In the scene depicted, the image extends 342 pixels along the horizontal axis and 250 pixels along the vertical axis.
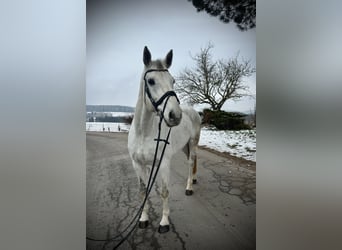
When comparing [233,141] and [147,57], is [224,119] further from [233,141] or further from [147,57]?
[147,57]

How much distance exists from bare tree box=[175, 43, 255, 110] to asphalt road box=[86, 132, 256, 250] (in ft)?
1.01

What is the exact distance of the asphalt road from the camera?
3.94 ft

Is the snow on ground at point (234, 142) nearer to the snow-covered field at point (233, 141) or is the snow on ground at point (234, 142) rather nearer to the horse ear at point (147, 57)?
the snow-covered field at point (233, 141)

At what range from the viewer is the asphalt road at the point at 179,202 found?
3.94 ft

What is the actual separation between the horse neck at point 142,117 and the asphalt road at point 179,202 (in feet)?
0.32

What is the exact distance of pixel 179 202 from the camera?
125 cm

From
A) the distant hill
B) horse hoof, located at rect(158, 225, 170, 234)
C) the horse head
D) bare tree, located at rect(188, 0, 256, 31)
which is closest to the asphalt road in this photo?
horse hoof, located at rect(158, 225, 170, 234)

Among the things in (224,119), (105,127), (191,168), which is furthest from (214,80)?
(105,127)

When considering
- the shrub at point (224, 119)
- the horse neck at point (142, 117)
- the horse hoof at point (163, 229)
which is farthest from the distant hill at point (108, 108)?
the horse hoof at point (163, 229)

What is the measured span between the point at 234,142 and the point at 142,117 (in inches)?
21.4

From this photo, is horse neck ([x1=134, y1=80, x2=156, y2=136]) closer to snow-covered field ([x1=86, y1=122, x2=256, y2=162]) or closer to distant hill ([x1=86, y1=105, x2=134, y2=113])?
distant hill ([x1=86, y1=105, x2=134, y2=113])
